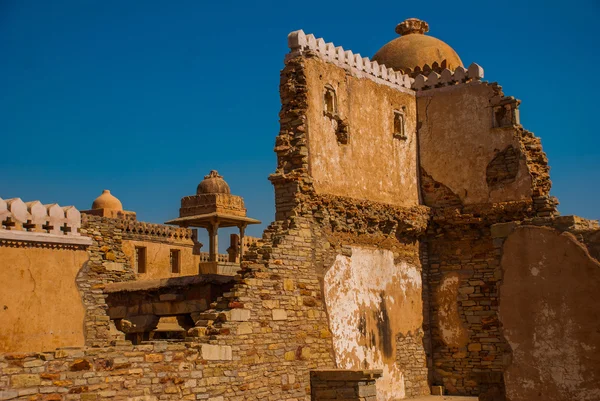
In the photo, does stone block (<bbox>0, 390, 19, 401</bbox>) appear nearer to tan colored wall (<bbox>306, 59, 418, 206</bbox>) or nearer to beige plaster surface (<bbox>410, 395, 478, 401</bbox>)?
tan colored wall (<bbox>306, 59, 418, 206</bbox>)

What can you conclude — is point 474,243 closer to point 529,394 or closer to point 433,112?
point 433,112

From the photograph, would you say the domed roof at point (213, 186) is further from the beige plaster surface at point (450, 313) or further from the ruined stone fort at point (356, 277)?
the beige plaster surface at point (450, 313)

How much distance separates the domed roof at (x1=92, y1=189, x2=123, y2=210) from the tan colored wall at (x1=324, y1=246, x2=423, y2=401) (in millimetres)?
16425

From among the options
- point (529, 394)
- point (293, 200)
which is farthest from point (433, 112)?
point (529, 394)

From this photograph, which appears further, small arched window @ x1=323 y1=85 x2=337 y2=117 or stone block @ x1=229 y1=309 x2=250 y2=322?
small arched window @ x1=323 y1=85 x2=337 y2=117

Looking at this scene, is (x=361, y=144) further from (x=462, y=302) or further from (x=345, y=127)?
(x=462, y=302)

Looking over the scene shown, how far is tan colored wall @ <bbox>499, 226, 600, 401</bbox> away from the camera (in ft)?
37.4

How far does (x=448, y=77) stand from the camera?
19359 mm

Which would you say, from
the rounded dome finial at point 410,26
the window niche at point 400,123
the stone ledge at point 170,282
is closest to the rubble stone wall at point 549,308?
the stone ledge at point 170,282

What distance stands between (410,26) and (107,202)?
48.0 feet

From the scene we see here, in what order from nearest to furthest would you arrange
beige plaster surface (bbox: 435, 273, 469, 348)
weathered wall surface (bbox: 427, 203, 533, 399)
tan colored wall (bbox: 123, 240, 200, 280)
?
weathered wall surface (bbox: 427, 203, 533, 399) < beige plaster surface (bbox: 435, 273, 469, 348) < tan colored wall (bbox: 123, 240, 200, 280)

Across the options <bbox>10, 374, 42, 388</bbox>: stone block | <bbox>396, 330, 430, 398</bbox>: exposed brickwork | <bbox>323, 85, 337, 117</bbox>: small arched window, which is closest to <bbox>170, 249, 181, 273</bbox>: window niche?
<bbox>396, 330, 430, 398</bbox>: exposed brickwork

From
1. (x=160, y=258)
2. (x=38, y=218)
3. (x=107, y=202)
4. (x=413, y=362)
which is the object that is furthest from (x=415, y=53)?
(x=107, y=202)

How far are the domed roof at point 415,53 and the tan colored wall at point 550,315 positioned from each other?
29.5 ft
